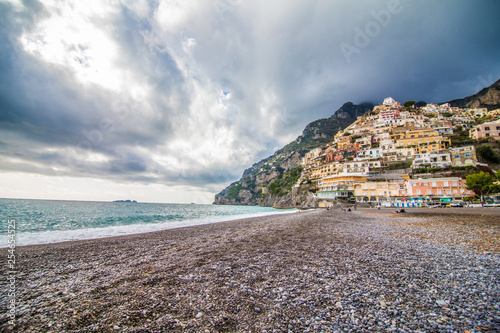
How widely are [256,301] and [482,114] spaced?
576ft

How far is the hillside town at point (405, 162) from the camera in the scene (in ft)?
196

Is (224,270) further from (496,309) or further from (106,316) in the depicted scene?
(496,309)

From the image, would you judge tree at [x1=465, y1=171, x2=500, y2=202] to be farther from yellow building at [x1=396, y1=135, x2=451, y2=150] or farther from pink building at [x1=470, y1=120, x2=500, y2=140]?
pink building at [x1=470, y1=120, x2=500, y2=140]

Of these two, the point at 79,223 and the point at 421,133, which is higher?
the point at 421,133

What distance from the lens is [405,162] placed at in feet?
258

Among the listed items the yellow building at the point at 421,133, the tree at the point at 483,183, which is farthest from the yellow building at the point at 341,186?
the yellow building at the point at 421,133

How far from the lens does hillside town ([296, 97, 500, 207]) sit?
59875 mm

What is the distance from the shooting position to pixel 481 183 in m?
46.8

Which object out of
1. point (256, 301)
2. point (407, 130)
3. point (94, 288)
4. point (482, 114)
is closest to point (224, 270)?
point (256, 301)

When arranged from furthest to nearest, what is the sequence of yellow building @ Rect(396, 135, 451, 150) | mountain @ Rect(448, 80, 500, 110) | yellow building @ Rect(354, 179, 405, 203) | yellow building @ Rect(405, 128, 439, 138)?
mountain @ Rect(448, 80, 500, 110) < yellow building @ Rect(405, 128, 439, 138) < yellow building @ Rect(396, 135, 451, 150) < yellow building @ Rect(354, 179, 405, 203)

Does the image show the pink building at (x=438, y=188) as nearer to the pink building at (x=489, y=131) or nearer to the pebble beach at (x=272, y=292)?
the pink building at (x=489, y=131)

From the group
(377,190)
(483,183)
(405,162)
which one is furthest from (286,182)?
(483,183)

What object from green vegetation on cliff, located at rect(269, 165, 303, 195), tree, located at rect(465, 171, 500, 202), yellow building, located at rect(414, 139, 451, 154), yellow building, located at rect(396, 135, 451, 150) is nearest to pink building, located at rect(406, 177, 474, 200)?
tree, located at rect(465, 171, 500, 202)

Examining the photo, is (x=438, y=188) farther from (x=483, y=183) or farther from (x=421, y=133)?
(x=421, y=133)
